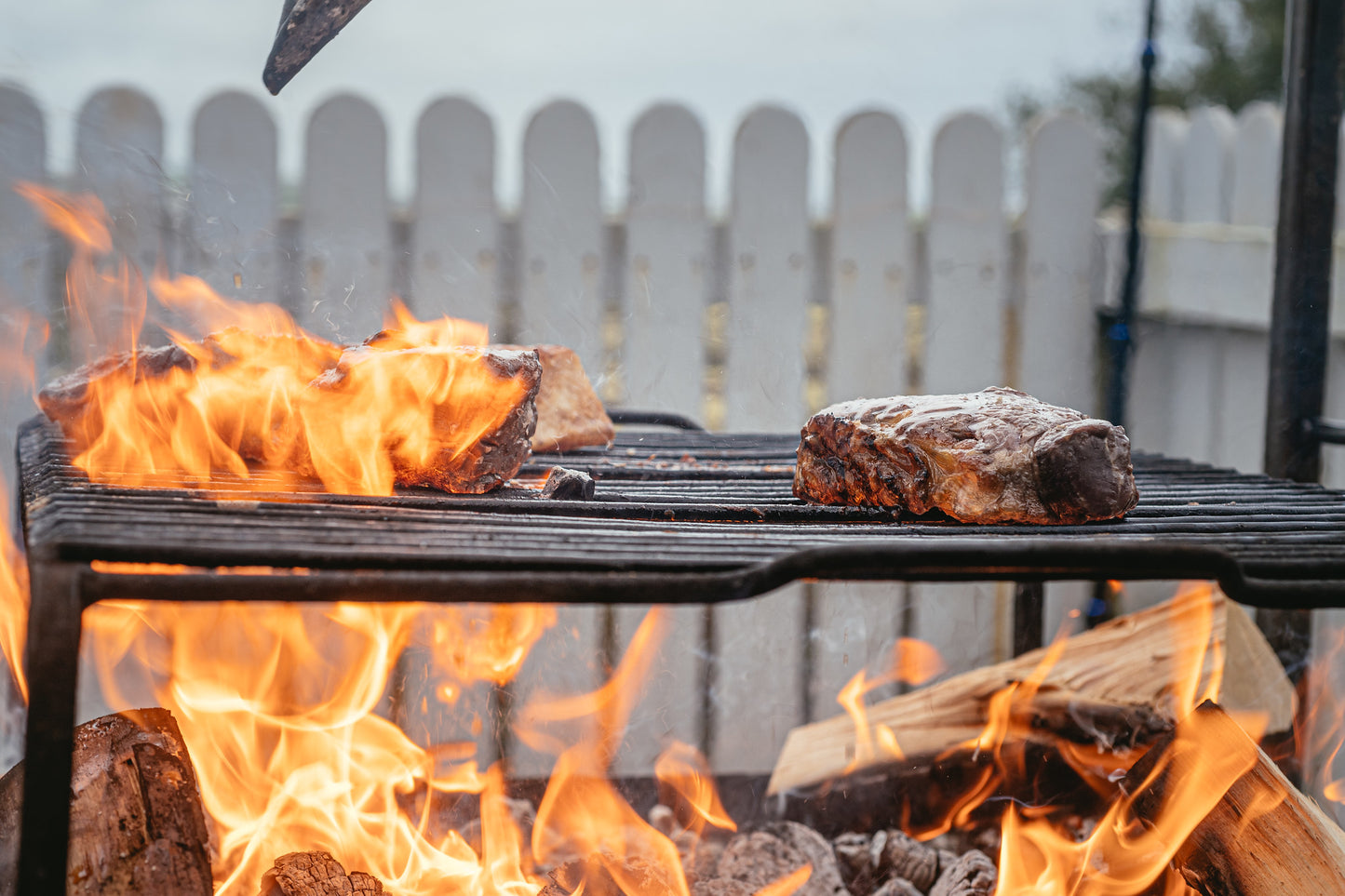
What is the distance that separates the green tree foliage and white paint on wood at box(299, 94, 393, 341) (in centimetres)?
380

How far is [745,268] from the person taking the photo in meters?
3.06

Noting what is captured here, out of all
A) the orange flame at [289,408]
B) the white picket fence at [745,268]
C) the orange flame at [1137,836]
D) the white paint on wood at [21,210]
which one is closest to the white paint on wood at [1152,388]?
the white picket fence at [745,268]

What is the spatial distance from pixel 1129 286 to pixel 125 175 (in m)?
2.87

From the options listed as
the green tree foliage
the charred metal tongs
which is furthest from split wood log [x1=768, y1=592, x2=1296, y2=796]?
the green tree foliage

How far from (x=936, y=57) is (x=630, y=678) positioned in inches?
86.1

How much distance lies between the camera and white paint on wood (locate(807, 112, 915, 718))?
304 centimetres

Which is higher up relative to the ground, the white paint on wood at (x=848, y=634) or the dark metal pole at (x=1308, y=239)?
the dark metal pole at (x=1308, y=239)

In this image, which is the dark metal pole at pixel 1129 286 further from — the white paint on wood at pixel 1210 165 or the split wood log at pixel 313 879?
the split wood log at pixel 313 879

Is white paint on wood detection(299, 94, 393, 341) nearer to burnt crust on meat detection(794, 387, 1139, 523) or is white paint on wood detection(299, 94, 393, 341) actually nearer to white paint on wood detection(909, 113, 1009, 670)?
white paint on wood detection(909, 113, 1009, 670)

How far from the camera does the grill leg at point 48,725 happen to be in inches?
40.6

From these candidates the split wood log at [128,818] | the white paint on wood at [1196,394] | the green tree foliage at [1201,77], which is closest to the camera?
the split wood log at [128,818]

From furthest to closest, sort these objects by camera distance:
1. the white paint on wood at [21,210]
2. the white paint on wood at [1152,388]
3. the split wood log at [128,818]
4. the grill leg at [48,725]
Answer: the white paint on wood at [1152,388] → the white paint on wood at [21,210] → the split wood log at [128,818] → the grill leg at [48,725]

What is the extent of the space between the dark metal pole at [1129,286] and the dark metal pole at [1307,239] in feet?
1.81

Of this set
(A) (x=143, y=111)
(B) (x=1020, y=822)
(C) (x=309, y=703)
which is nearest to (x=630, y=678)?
(C) (x=309, y=703)
